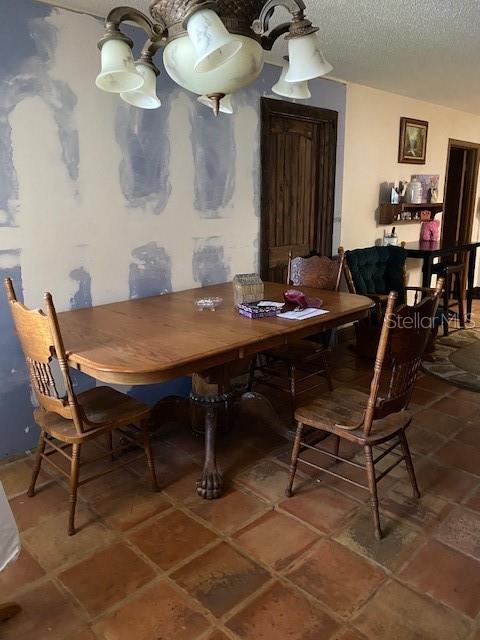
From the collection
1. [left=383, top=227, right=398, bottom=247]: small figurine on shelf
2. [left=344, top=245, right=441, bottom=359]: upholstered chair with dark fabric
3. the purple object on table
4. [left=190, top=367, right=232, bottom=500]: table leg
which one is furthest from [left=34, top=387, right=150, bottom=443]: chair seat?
[left=383, top=227, right=398, bottom=247]: small figurine on shelf

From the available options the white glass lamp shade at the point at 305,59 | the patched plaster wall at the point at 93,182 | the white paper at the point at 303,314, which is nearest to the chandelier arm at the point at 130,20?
the white glass lamp shade at the point at 305,59

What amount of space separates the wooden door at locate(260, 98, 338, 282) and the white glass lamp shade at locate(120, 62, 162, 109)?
169 centimetres

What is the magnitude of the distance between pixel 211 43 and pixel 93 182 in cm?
155

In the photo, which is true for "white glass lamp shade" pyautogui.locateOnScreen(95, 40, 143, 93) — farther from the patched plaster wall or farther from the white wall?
the white wall

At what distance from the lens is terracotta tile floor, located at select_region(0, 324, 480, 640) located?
1.58m

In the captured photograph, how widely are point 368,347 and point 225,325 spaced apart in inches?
84.7

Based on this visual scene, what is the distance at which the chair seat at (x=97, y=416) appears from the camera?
77.8 inches

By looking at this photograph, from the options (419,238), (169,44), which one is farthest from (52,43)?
(419,238)

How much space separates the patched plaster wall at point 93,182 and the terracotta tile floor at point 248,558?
0.82 metres

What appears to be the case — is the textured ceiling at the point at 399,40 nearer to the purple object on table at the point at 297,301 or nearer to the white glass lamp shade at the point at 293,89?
the white glass lamp shade at the point at 293,89

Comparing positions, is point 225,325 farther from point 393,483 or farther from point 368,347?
point 368,347

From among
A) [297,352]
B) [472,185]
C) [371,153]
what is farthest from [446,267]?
[297,352]

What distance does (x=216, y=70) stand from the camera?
4.61 ft

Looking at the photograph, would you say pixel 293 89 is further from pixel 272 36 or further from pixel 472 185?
pixel 472 185
